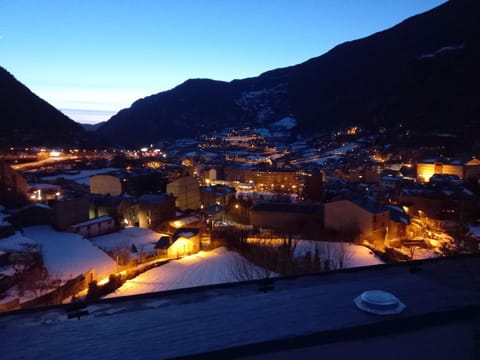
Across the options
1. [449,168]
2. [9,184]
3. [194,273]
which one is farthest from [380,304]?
[449,168]

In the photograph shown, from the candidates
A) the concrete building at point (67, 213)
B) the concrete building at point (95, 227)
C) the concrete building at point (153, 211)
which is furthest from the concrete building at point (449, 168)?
the concrete building at point (67, 213)

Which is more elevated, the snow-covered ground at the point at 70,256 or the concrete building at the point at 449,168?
the concrete building at the point at 449,168

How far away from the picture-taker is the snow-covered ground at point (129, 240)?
10.8m

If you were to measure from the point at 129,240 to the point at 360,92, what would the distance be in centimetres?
6552

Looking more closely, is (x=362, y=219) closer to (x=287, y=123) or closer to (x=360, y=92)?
(x=360, y=92)

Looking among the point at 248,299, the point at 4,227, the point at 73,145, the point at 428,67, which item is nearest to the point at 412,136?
the point at 428,67

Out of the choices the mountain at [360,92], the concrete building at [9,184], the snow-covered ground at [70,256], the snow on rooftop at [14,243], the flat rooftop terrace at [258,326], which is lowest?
the snow-covered ground at [70,256]

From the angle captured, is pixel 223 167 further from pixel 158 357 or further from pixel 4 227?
pixel 158 357

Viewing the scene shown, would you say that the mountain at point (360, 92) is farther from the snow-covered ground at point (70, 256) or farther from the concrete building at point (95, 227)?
the snow-covered ground at point (70, 256)

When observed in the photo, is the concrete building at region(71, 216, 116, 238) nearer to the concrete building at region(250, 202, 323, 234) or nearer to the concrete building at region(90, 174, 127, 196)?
the concrete building at region(250, 202, 323, 234)

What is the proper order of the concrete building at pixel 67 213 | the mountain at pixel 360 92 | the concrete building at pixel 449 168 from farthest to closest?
the mountain at pixel 360 92 → the concrete building at pixel 449 168 → the concrete building at pixel 67 213

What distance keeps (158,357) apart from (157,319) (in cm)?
35

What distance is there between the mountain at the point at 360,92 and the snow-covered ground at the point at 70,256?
3547 centimetres

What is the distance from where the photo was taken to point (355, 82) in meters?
74.4
